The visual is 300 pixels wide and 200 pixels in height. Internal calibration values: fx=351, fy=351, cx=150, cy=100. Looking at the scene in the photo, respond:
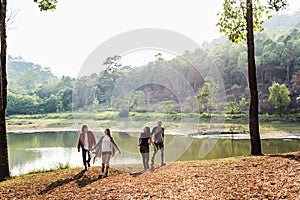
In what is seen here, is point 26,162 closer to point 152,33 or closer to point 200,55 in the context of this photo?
point 152,33

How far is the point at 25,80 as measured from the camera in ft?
542

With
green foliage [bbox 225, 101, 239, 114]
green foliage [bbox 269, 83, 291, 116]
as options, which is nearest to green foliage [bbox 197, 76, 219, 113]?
green foliage [bbox 225, 101, 239, 114]

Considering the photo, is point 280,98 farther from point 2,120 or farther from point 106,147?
point 2,120

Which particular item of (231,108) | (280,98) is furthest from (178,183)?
(280,98)

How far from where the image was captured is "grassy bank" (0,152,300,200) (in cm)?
837

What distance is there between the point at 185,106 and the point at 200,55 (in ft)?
105

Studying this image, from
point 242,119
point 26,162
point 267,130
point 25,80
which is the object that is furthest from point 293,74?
point 25,80

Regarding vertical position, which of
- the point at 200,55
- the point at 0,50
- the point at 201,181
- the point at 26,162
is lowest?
the point at 26,162

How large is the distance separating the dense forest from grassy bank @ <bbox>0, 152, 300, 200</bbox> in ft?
33.2

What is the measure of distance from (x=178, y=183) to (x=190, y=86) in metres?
27.0

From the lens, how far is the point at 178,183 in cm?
991

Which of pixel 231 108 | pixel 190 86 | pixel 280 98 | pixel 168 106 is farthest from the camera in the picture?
pixel 231 108

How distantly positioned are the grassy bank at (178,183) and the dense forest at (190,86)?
10.1 metres

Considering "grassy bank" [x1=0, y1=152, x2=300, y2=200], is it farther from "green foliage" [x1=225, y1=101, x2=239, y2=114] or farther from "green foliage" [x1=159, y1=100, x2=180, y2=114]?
"green foliage" [x1=225, y1=101, x2=239, y2=114]
